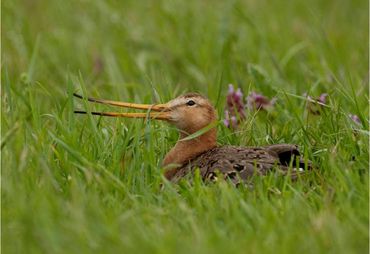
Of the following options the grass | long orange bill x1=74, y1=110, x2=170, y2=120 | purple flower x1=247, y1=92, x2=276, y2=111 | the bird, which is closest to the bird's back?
the bird

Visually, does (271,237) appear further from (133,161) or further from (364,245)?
(133,161)

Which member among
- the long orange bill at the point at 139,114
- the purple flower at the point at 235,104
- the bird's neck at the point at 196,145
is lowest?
the bird's neck at the point at 196,145

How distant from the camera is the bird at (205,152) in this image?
215 inches

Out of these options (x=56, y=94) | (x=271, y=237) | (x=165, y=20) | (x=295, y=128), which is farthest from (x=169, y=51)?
(x=271, y=237)

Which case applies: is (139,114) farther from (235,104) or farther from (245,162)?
(235,104)

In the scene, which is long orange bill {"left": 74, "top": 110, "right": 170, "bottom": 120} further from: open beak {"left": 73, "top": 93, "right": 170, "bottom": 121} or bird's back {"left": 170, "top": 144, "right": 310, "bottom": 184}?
bird's back {"left": 170, "top": 144, "right": 310, "bottom": 184}

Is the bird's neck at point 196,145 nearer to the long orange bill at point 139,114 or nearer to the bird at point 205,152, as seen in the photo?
the bird at point 205,152

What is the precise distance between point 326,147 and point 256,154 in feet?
1.38

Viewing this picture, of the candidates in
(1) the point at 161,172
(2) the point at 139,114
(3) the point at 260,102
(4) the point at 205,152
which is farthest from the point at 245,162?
(3) the point at 260,102

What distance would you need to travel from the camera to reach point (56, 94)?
26.4ft

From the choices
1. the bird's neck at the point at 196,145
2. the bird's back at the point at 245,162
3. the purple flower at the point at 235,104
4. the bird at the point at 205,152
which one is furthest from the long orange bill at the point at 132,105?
the purple flower at the point at 235,104

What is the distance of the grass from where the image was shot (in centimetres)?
434

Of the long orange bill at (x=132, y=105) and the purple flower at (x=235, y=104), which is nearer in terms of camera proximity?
the long orange bill at (x=132, y=105)

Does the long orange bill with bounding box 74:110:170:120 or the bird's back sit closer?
the bird's back
